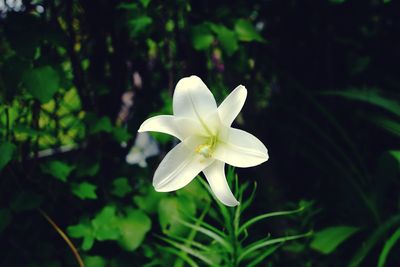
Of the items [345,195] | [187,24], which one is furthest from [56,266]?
[345,195]

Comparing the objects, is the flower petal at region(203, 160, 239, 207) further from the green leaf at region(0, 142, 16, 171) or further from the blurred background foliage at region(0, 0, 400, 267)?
the green leaf at region(0, 142, 16, 171)

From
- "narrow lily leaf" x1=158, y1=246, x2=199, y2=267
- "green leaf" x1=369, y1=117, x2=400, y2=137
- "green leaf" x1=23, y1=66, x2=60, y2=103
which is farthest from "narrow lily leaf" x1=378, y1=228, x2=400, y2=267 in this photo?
"green leaf" x1=23, y1=66, x2=60, y2=103

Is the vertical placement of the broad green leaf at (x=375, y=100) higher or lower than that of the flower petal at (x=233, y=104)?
lower

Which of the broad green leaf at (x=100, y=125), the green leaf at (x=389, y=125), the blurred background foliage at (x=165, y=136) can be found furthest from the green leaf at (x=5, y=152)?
the green leaf at (x=389, y=125)

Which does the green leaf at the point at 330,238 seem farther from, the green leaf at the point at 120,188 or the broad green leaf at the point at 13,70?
the broad green leaf at the point at 13,70

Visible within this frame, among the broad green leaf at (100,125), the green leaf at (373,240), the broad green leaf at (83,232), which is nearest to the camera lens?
the broad green leaf at (83,232)

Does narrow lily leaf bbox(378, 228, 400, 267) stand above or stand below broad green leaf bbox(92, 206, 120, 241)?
below
